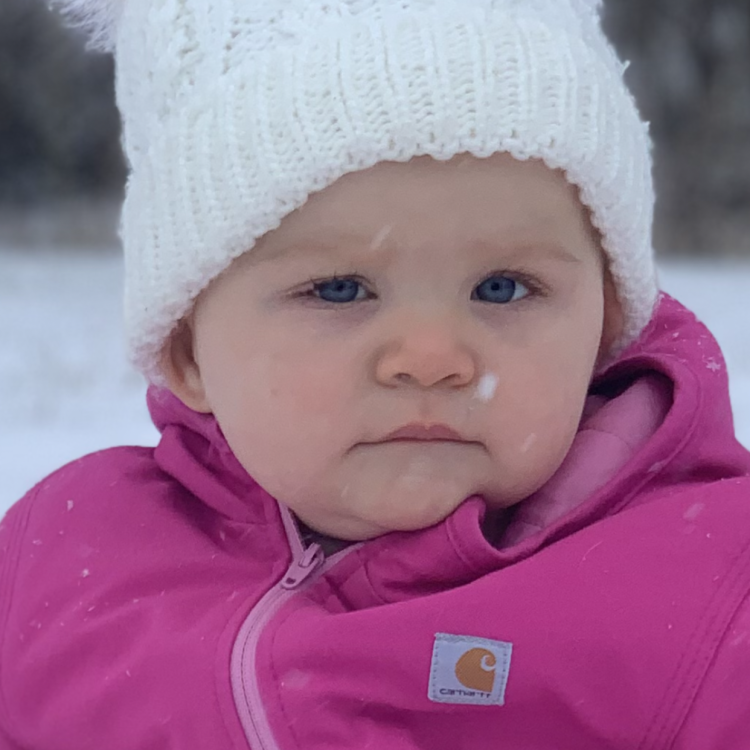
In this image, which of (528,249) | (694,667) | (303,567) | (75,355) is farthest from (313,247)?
(75,355)

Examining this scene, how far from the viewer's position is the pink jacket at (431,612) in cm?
71

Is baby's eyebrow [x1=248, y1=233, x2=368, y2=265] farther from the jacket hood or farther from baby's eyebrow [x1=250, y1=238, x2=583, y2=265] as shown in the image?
the jacket hood

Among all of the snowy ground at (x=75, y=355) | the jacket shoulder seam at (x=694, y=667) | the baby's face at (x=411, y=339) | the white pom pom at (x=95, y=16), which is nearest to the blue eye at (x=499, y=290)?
the baby's face at (x=411, y=339)

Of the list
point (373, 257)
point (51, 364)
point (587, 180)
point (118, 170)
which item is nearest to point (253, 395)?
point (373, 257)

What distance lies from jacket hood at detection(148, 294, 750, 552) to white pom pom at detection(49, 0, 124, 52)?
12.1 inches

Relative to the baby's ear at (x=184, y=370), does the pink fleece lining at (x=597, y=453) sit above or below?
below

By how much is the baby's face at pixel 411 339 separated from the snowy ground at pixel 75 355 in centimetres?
58

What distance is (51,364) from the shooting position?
1.80 meters

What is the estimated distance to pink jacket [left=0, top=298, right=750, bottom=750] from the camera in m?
Result: 0.71

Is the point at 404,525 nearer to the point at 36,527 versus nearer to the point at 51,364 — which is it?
the point at 36,527

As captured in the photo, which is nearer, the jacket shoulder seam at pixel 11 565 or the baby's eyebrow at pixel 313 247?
the baby's eyebrow at pixel 313 247

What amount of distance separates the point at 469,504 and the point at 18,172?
2638mm

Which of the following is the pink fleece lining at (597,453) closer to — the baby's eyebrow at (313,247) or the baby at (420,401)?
the baby at (420,401)

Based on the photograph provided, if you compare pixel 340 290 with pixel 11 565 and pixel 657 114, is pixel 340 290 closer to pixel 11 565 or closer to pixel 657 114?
pixel 11 565
